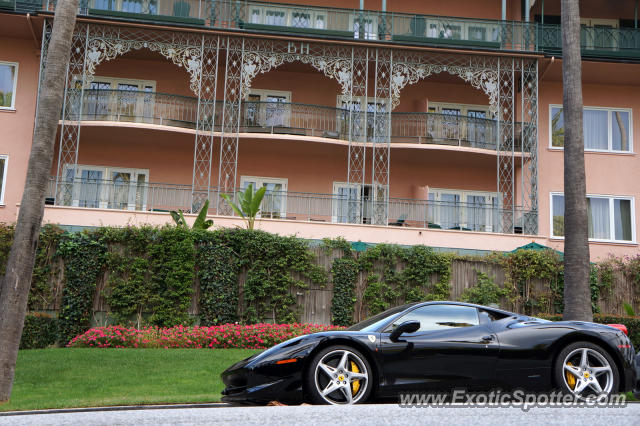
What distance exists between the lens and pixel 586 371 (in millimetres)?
7590

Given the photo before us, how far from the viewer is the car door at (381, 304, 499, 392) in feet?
24.2

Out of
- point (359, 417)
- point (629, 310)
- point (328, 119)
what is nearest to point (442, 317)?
point (359, 417)

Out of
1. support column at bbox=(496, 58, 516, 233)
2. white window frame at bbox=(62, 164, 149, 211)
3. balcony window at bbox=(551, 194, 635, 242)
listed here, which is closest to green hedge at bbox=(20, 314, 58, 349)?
white window frame at bbox=(62, 164, 149, 211)

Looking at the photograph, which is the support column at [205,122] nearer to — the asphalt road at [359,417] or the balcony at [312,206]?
the balcony at [312,206]

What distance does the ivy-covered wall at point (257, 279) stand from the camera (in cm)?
1597

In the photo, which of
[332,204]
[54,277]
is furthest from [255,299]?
[332,204]

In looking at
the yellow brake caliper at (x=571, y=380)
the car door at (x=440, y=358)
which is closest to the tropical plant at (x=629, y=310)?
the yellow brake caliper at (x=571, y=380)

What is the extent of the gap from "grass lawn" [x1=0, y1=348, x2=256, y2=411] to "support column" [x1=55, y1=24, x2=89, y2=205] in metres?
8.73

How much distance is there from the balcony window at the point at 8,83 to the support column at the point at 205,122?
6.16 m

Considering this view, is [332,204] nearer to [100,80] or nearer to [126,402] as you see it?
[100,80]

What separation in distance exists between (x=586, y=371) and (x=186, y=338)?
9108 millimetres

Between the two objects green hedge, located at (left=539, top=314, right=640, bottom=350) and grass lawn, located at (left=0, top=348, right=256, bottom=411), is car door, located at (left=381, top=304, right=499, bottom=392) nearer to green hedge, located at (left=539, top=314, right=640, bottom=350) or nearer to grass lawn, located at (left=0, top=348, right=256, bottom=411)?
grass lawn, located at (left=0, top=348, right=256, bottom=411)

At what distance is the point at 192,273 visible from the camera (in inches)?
641

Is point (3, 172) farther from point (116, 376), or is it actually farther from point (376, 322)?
point (376, 322)
